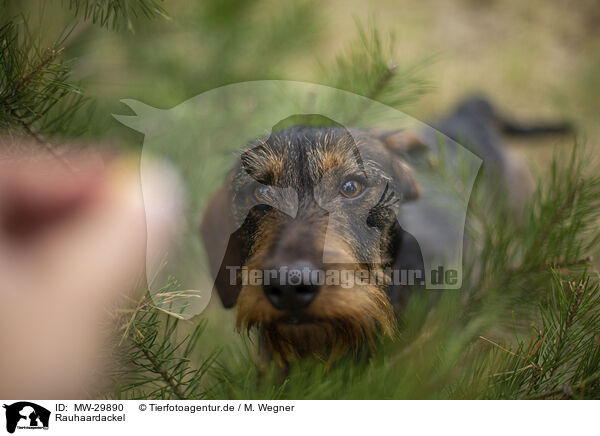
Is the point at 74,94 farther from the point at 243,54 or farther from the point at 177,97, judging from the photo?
the point at 243,54

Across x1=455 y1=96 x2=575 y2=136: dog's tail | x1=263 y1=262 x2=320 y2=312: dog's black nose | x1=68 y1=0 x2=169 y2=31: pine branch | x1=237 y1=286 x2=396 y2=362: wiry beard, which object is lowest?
x1=237 y1=286 x2=396 y2=362: wiry beard

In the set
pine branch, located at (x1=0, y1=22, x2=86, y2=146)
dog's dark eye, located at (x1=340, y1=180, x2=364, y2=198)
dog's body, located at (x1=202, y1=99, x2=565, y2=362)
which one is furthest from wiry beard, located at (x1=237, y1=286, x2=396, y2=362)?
pine branch, located at (x1=0, y1=22, x2=86, y2=146)

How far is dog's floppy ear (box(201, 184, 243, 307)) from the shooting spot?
926mm

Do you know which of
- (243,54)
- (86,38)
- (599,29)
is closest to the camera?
(86,38)

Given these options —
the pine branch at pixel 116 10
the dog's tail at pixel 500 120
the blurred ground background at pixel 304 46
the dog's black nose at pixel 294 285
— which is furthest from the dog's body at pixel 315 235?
the dog's tail at pixel 500 120

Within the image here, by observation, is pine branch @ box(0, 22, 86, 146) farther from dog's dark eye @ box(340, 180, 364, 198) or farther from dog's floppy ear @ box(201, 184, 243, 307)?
dog's dark eye @ box(340, 180, 364, 198)

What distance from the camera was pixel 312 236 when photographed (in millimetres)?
792

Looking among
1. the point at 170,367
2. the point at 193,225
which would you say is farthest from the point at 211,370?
the point at 193,225

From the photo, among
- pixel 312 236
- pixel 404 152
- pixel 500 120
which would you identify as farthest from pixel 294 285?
pixel 500 120

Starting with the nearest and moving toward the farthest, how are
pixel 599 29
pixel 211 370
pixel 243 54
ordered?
pixel 211 370 < pixel 243 54 < pixel 599 29

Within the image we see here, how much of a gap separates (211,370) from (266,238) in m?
0.25

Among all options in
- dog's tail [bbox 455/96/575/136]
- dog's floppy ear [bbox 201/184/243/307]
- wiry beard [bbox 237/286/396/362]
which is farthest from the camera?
dog's tail [bbox 455/96/575/136]
